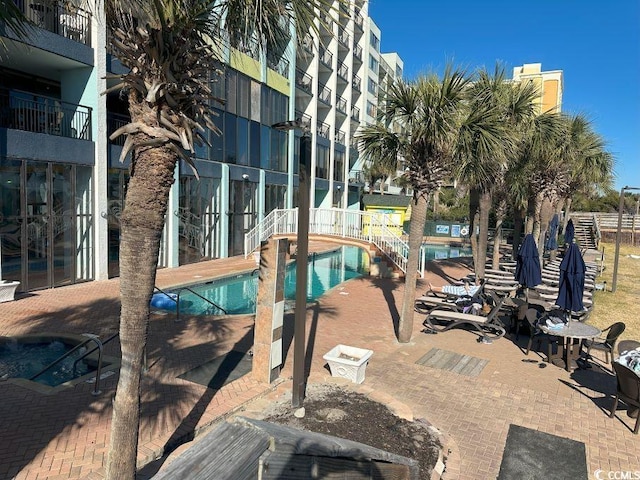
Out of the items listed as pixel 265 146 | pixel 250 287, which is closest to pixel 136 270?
pixel 250 287

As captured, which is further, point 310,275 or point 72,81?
point 310,275

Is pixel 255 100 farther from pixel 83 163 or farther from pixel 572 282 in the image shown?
pixel 572 282

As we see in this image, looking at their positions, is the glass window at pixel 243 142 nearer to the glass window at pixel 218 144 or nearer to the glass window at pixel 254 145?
the glass window at pixel 254 145

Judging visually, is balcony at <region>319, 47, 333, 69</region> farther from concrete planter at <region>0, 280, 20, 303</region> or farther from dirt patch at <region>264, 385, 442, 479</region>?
dirt patch at <region>264, 385, 442, 479</region>

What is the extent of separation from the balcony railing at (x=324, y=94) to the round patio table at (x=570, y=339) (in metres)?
29.1

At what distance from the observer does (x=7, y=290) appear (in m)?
11.6

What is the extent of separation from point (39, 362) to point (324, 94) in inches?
1236

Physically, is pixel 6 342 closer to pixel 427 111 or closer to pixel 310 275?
pixel 427 111

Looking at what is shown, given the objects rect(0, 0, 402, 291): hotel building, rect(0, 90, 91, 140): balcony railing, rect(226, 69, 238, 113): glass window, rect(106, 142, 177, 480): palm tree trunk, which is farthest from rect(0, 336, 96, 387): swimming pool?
rect(226, 69, 238, 113): glass window

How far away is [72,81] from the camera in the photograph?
14.6 m

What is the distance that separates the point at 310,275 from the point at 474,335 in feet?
34.8

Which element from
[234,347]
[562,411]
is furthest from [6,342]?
[562,411]

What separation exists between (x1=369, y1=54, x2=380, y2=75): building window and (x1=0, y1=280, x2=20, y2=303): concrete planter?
148ft

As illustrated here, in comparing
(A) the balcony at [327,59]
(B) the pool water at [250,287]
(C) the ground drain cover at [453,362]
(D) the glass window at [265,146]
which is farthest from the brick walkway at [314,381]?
(A) the balcony at [327,59]
